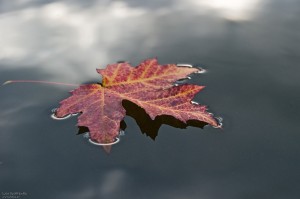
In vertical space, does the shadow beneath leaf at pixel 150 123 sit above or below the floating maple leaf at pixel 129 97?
below

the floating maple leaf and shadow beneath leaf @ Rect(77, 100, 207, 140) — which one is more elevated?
the floating maple leaf

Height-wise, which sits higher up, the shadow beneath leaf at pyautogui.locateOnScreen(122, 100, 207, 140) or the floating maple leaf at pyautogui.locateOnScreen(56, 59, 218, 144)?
the floating maple leaf at pyautogui.locateOnScreen(56, 59, 218, 144)

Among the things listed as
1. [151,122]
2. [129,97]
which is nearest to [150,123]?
[151,122]

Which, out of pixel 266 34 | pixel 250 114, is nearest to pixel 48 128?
pixel 250 114

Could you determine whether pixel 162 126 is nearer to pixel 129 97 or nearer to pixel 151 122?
pixel 151 122

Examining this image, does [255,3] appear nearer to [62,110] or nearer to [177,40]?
[177,40]

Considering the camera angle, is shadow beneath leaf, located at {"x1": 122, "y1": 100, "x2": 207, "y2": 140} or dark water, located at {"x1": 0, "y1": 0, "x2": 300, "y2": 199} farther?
shadow beneath leaf, located at {"x1": 122, "y1": 100, "x2": 207, "y2": 140}
